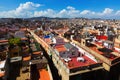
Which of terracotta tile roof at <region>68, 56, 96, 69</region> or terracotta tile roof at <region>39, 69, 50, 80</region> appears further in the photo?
terracotta tile roof at <region>68, 56, 96, 69</region>

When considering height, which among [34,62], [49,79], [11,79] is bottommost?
[11,79]

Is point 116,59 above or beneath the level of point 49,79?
above

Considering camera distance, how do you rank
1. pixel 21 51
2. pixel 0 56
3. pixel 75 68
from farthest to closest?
pixel 21 51 < pixel 0 56 < pixel 75 68

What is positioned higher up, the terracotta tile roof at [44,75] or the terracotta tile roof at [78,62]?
the terracotta tile roof at [78,62]

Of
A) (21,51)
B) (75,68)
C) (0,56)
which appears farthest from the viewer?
(21,51)

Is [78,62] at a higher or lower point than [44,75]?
higher

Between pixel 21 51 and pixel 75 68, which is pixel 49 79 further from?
pixel 21 51

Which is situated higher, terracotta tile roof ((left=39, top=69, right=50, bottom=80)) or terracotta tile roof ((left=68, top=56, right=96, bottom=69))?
terracotta tile roof ((left=68, top=56, right=96, bottom=69))

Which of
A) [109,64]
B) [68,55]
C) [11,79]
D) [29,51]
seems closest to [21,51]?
[29,51]

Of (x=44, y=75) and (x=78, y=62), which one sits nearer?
(x=44, y=75)

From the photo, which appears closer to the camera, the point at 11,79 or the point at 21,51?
the point at 11,79

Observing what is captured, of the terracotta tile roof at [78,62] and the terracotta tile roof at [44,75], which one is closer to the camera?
the terracotta tile roof at [44,75]
